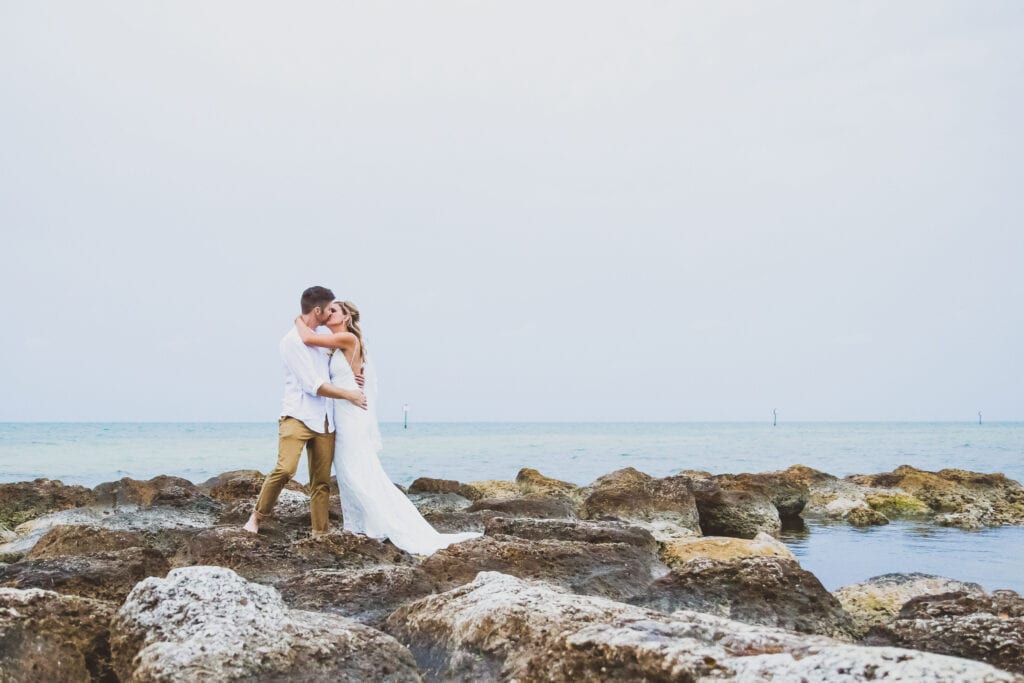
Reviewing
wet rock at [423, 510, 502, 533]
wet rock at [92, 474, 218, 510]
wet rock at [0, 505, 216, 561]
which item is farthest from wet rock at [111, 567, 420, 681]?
wet rock at [92, 474, 218, 510]

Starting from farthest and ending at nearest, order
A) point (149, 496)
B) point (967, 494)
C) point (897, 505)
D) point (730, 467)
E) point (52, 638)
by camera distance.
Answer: point (730, 467), point (967, 494), point (897, 505), point (149, 496), point (52, 638)

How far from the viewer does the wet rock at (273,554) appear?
6.40m

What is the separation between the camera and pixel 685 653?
3.51 m

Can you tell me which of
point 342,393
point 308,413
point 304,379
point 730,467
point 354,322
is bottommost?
point 730,467

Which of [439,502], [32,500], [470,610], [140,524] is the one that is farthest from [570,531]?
[32,500]

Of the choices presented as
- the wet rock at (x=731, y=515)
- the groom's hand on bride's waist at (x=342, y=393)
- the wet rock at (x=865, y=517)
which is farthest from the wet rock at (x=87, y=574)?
the wet rock at (x=865, y=517)

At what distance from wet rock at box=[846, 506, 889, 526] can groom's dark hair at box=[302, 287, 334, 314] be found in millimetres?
10684

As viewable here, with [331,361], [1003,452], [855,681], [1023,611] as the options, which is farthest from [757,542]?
[1003,452]

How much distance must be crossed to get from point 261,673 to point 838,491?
1573 centimetres

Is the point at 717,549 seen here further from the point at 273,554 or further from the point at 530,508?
the point at 273,554

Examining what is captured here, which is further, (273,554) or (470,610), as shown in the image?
(273,554)

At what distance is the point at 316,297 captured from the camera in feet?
26.2

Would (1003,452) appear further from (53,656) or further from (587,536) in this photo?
(53,656)

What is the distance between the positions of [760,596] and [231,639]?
11.2 ft
